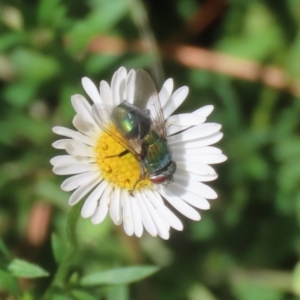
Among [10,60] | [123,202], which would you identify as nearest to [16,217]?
[10,60]

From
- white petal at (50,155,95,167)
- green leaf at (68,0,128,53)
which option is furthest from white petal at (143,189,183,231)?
green leaf at (68,0,128,53)

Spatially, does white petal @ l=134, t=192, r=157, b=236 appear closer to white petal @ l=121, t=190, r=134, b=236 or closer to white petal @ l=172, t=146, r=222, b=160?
white petal @ l=121, t=190, r=134, b=236

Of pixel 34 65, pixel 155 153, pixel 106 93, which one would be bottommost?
pixel 155 153

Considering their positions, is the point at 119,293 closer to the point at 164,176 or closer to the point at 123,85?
the point at 164,176

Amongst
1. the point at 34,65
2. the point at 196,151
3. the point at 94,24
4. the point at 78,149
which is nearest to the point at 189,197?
the point at 196,151

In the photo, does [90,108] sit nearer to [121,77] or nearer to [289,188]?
[121,77]
